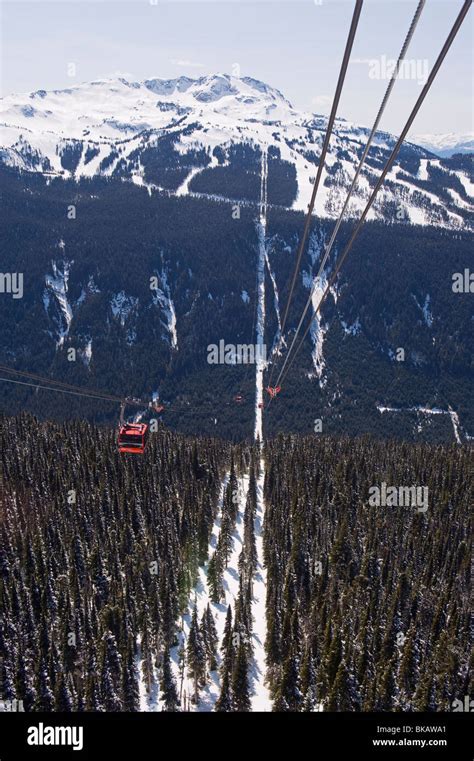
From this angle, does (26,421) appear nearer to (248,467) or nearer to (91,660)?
(248,467)

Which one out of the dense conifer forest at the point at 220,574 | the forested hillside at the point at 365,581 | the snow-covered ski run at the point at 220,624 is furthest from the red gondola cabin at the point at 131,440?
the forested hillside at the point at 365,581

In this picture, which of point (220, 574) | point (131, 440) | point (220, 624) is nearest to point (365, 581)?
point (220, 574)

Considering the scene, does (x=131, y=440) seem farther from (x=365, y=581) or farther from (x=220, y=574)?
(x=365, y=581)

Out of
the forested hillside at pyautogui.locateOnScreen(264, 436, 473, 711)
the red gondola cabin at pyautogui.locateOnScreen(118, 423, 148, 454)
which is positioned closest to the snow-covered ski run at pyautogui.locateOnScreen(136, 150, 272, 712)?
the forested hillside at pyautogui.locateOnScreen(264, 436, 473, 711)

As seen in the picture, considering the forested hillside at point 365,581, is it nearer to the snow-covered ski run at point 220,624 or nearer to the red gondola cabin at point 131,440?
the snow-covered ski run at point 220,624

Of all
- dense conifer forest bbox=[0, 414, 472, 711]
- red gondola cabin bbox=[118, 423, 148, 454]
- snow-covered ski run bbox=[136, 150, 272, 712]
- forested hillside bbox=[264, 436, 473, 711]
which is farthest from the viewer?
snow-covered ski run bbox=[136, 150, 272, 712]

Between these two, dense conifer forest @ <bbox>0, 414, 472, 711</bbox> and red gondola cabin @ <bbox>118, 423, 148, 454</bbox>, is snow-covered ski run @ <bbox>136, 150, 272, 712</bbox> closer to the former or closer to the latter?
dense conifer forest @ <bbox>0, 414, 472, 711</bbox>
